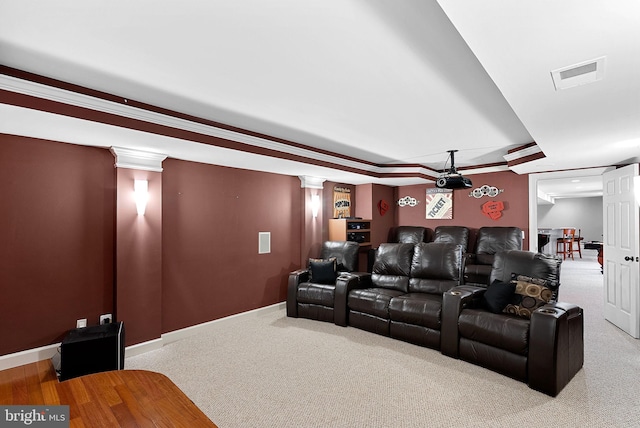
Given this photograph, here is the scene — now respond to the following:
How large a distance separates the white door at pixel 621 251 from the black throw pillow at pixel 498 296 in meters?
1.85

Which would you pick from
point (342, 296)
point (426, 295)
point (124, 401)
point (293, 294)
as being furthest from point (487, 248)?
point (124, 401)

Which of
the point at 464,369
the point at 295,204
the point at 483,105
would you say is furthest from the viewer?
the point at 295,204

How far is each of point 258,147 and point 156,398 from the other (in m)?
2.90

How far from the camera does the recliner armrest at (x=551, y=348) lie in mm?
2682

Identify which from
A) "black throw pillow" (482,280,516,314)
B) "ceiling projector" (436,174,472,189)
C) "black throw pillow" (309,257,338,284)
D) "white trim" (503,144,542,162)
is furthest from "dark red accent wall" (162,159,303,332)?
"white trim" (503,144,542,162)

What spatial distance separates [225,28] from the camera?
1737 mm

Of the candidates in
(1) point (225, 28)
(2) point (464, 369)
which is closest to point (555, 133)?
(2) point (464, 369)

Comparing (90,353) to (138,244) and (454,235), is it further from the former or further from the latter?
(454,235)

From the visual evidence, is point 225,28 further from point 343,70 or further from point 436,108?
point 436,108

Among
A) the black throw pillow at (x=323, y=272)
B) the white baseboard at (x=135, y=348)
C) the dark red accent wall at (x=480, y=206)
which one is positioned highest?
the dark red accent wall at (x=480, y=206)

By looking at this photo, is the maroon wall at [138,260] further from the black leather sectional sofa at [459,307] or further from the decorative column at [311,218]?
the decorative column at [311,218]

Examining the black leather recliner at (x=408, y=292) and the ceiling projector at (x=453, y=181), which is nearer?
the black leather recliner at (x=408, y=292)

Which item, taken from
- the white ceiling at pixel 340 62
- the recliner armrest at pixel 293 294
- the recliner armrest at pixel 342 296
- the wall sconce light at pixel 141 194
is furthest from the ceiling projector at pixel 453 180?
the wall sconce light at pixel 141 194

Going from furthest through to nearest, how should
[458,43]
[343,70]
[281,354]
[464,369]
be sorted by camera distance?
[281,354]
[464,369]
[343,70]
[458,43]
